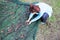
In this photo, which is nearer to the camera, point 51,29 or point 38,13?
point 38,13

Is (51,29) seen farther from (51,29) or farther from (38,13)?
(38,13)

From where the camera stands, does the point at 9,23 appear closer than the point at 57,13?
Yes

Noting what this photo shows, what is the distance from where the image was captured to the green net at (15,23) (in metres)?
2.02

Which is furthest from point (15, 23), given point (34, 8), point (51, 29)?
point (51, 29)

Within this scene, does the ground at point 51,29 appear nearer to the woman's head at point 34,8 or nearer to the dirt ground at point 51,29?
the dirt ground at point 51,29

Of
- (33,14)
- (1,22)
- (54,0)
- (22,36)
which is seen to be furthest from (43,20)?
(54,0)

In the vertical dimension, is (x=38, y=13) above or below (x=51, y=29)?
above

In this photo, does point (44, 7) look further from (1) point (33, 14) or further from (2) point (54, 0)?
(2) point (54, 0)

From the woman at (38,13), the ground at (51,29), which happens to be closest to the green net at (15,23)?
the woman at (38,13)

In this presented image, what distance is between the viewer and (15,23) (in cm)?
213

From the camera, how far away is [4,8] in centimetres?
229

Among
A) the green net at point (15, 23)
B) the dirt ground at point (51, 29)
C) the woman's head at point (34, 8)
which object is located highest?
the woman's head at point (34, 8)

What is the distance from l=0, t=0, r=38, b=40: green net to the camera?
2.02 m

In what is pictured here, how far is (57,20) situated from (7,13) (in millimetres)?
734
